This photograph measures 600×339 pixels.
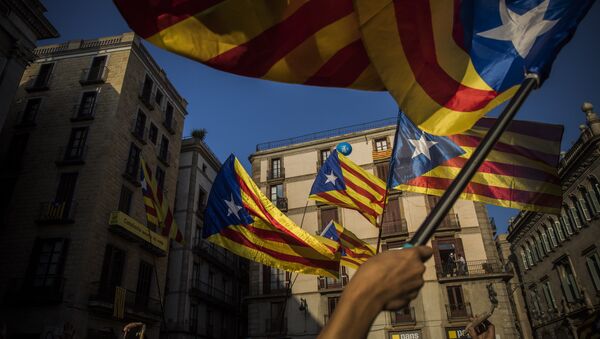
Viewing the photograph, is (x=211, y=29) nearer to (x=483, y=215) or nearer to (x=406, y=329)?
(x=406, y=329)

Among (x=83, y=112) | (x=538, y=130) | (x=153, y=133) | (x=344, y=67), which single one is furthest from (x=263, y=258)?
(x=153, y=133)

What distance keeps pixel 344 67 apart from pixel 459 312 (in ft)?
92.0

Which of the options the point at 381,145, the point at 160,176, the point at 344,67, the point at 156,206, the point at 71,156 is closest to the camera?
the point at 344,67

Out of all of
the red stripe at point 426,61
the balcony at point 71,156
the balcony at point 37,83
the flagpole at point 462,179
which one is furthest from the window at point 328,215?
the flagpole at point 462,179

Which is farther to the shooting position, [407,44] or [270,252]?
[270,252]

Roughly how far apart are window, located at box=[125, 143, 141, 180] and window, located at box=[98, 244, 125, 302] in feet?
15.6

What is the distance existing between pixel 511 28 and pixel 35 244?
23.8 m

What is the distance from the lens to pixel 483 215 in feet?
96.7

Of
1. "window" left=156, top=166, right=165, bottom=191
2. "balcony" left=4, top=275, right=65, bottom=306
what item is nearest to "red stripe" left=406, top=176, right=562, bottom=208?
"balcony" left=4, top=275, right=65, bottom=306

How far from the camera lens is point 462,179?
1888 mm

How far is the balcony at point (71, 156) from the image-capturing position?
71.9 ft

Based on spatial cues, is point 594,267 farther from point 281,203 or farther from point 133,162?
point 133,162

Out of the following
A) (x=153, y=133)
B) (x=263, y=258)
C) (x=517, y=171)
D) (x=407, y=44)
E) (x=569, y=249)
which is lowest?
(x=263, y=258)

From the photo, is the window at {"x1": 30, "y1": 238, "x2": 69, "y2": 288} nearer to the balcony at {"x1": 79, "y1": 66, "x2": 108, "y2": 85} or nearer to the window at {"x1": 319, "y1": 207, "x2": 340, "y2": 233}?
the balcony at {"x1": 79, "y1": 66, "x2": 108, "y2": 85}
